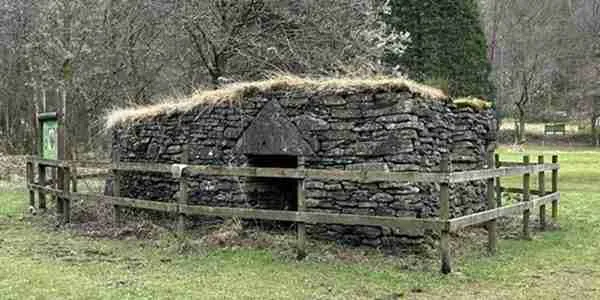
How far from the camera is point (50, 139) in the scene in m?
12.5

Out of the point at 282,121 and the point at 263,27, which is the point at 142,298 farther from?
the point at 263,27

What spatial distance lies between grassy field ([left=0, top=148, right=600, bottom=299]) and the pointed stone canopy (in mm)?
1584

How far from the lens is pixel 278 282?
22.5 feet

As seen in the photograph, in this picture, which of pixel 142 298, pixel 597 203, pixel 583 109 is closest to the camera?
pixel 142 298

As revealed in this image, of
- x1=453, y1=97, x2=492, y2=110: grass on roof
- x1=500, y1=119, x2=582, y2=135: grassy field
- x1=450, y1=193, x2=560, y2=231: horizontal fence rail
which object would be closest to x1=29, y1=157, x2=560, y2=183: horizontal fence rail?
x1=450, y1=193, x2=560, y2=231: horizontal fence rail

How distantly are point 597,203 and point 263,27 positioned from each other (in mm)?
8718

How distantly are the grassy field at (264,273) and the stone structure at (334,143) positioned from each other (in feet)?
3.15

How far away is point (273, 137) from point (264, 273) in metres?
2.66

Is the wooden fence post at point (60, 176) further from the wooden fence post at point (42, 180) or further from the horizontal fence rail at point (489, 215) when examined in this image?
the horizontal fence rail at point (489, 215)

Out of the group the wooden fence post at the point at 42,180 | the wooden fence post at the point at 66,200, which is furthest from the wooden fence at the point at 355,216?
the wooden fence post at the point at 42,180

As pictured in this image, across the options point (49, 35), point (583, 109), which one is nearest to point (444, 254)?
point (49, 35)

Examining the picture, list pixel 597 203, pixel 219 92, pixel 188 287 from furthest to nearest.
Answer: pixel 597 203 < pixel 219 92 < pixel 188 287

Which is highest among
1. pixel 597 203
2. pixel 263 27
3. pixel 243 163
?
pixel 263 27

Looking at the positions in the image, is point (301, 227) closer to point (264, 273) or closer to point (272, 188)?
point (264, 273)
